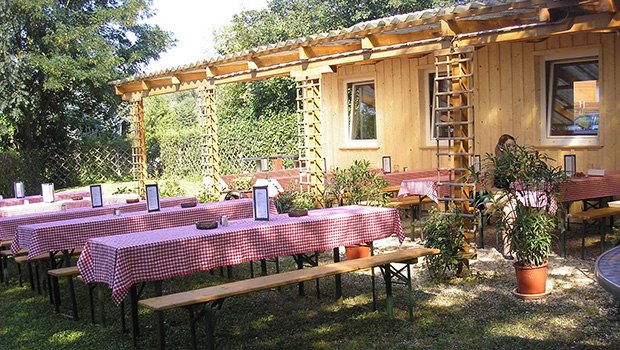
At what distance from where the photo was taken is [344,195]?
809 cm

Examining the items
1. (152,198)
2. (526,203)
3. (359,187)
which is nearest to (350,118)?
→ (359,187)

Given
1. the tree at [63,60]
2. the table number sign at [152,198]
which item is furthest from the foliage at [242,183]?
the tree at [63,60]

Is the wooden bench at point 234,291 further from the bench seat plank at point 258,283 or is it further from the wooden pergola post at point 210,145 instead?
the wooden pergola post at point 210,145

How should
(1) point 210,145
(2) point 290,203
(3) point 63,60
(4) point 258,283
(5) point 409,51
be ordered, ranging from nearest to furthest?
(4) point 258,283 → (5) point 409,51 → (2) point 290,203 → (1) point 210,145 → (3) point 63,60

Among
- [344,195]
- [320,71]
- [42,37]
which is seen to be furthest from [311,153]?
[42,37]

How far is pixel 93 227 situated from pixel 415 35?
428cm

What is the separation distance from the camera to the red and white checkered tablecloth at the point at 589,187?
25.1ft

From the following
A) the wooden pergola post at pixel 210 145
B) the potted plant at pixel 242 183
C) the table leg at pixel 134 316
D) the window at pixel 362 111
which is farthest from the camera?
the window at pixel 362 111

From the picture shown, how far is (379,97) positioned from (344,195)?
479 centimetres

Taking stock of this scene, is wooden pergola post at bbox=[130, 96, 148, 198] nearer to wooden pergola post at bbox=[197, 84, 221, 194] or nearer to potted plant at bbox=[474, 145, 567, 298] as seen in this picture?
wooden pergola post at bbox=[197, 84, 221, 194]

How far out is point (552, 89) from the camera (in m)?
9.90

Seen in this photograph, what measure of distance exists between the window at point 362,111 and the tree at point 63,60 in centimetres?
791

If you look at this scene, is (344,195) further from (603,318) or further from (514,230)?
(603,318)

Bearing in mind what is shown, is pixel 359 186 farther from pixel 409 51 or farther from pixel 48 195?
pixel 48 195
